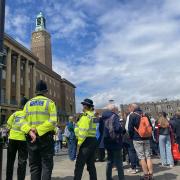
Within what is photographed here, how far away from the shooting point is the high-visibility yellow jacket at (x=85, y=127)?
585 cm

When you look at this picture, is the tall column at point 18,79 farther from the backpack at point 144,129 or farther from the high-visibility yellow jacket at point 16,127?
the backpack at point 144,129

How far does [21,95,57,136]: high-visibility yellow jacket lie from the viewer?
5031 millimetres

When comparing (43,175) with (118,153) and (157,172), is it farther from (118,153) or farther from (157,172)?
(157,172)

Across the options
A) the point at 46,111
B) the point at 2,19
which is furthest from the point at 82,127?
the point at 2,19

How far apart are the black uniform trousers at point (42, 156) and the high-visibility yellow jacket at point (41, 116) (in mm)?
169

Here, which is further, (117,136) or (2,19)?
(117,136)

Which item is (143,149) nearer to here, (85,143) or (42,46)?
(85,143)

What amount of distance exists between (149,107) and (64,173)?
10053cm

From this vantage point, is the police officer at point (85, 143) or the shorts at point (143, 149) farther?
the shorts at point (143, 149)

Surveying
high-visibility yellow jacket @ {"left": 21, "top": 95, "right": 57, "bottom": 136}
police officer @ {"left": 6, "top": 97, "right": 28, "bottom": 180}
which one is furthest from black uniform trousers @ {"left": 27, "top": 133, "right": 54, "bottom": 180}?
police officer @ {"left": 6, "top": 97, "right": 28, "bottom": 180}

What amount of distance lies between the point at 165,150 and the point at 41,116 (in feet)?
19.5

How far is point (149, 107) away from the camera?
106188 mm

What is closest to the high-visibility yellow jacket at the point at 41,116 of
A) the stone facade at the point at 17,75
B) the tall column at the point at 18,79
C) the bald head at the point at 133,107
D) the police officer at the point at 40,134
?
the police officer at the point at 40,134

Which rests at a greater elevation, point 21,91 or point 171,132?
point 21,91
